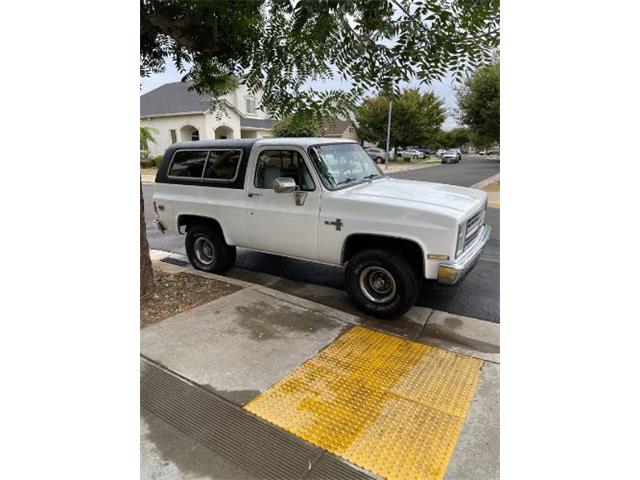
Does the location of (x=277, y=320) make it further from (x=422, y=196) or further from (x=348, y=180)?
(x=422, y=196)

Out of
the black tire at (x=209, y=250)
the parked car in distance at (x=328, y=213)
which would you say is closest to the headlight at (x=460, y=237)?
the parked car in distance at (x=328, y=213)

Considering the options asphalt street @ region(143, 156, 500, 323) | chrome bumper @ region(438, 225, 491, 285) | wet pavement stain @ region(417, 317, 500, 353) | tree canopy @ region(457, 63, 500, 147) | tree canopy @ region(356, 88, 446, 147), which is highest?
tree canopy @ region(356, 88, 446, 147)

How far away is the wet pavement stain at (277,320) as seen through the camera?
161 inches

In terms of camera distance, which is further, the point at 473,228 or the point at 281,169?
the point at 281,169

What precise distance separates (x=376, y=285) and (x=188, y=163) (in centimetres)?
328

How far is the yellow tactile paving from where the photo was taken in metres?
2.50

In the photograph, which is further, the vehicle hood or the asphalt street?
the asphalt street

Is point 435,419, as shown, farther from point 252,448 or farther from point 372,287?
point 372,287

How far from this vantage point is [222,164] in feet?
18.0

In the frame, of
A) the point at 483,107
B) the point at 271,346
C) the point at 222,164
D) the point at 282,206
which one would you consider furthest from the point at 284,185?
the point at 483,107

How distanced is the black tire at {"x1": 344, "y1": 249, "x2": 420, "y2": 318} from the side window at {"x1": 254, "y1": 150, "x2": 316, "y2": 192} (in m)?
1.02

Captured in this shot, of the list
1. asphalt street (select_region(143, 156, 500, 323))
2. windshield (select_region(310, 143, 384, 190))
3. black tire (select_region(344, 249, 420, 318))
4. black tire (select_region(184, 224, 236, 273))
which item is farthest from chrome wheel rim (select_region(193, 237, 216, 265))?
black tire (select_region(344, 249, 420, 318))

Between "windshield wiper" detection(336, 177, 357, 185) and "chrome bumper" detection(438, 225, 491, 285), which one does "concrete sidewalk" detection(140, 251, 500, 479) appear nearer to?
"chrome bumper" detection(438, 225, 491, 285)

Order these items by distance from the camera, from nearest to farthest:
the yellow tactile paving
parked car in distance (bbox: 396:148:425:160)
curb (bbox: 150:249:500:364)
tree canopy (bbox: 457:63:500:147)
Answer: the yellow tactile paving
curb (bbox: 150:249:500:364)
tree canopy (bbox: 457:63:500:147)
parked car in distance (bbox: 396:148:425:160)
